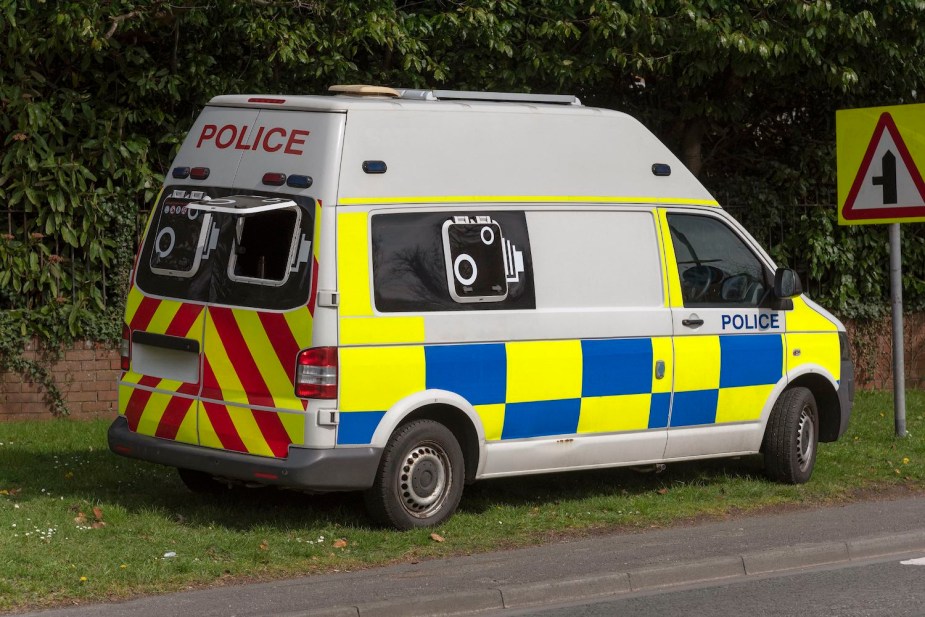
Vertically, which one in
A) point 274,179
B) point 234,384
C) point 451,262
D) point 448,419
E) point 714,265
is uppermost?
point 274,179

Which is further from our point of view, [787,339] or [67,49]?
[67,49]

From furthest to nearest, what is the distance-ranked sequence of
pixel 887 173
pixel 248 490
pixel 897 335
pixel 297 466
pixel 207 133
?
pixel 897 335
pixel 887 173
pixel 248 490
pixel 207 133
pixel 297 466

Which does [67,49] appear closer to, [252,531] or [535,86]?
[535,86]

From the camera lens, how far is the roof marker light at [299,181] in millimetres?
8141

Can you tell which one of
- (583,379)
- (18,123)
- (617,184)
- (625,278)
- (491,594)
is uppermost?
(18,123)

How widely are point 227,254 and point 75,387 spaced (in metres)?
4.98

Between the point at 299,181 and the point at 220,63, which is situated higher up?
the point at 220,63

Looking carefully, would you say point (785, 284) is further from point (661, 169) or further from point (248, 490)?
point (248, 490)

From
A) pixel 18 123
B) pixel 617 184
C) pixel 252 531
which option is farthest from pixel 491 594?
pixel 18 123

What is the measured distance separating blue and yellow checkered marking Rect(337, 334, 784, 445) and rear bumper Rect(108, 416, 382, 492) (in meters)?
0.11

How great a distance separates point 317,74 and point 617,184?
4.01 meters

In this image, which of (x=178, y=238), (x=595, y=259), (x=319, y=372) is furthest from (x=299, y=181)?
(x=595, y=259)

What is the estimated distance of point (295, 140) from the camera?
831 centimetres

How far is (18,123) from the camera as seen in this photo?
12.5 metres
